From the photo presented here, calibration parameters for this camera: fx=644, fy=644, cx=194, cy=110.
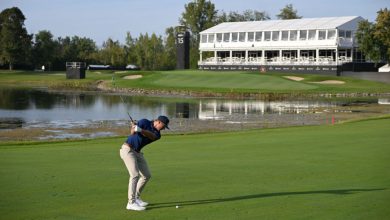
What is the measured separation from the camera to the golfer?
1260cm

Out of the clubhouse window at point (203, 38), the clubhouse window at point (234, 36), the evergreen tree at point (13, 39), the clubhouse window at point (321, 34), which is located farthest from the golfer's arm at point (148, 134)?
the evergreen tree at point (13, 39)

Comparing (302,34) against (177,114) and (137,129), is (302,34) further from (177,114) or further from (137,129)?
(137,129)

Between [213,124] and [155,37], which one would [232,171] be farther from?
[155,37]

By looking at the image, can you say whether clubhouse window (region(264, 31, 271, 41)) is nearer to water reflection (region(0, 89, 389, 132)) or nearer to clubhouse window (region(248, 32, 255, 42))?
clubhouse window (region(248, 32, 255, 42))

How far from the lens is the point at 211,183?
16.0 meters

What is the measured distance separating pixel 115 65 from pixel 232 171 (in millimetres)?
140951

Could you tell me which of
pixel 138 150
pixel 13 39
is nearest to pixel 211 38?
pixel 13 39

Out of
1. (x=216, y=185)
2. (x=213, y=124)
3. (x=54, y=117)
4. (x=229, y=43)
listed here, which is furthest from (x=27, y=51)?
(x=216, y=185)

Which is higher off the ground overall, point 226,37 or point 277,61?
point 226,37

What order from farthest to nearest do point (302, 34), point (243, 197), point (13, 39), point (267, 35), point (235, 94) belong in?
point (13, 39) → point (267, 35) → point (302, 34) → point (235, 94) → point (243, 197)

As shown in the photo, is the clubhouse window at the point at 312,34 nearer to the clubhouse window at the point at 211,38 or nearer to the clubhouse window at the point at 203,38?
the clubhouse window at the point at 211,38

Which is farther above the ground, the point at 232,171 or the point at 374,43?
the point at 374,43

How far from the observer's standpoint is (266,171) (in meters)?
18.1

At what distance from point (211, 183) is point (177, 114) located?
3831 centimetres
